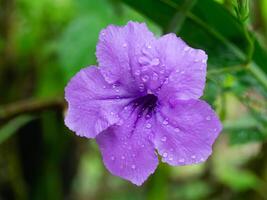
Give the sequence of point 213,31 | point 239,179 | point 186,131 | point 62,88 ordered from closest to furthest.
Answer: point 186,131 → point 213,31 → point 62,88 → point 239,179

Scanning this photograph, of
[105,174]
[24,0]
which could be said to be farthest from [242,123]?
[105,174]

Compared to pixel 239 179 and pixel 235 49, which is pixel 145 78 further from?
pixel 239 179

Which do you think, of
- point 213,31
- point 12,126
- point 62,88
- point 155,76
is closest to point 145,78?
point 155,76

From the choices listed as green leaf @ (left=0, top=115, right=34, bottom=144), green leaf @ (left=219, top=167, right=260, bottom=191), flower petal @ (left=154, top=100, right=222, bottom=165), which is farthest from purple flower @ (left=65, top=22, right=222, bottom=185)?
green leaf @ (left=219, top=167, right=260, bottom=191)

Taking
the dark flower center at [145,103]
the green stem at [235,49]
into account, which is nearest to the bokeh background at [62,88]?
the green stem at [235,49]

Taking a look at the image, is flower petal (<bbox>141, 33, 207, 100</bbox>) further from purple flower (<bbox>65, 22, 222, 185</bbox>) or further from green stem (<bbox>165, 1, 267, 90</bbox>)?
green stem (<bbox>165, 1, 267, 90</bbox>)

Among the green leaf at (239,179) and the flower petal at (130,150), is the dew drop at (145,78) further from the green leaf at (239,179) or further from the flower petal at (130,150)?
the green leaf at (239,179)
